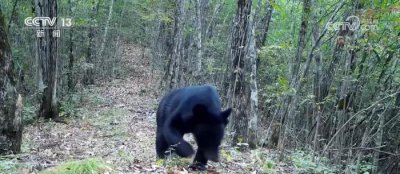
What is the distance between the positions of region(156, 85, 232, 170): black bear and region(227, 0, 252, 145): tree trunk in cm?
241

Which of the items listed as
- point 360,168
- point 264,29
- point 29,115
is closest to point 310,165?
point 360,168

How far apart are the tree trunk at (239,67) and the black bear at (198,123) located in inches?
95.1

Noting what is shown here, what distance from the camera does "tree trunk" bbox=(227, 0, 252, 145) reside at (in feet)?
Result: 25.6

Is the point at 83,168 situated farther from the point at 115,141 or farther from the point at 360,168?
the point at 360,168

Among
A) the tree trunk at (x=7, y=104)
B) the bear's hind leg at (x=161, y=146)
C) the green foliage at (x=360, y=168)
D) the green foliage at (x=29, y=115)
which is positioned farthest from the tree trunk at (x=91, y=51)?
the bear's hind leg at (x=161, y=146)

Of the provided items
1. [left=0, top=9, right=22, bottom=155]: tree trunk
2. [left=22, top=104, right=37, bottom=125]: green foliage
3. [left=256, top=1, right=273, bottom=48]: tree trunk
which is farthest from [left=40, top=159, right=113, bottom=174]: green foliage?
[left=256, top=1, right=273, bottom=48]: tree trunk

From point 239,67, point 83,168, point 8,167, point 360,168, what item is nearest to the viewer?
point 83,168

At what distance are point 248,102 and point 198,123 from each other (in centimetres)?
491

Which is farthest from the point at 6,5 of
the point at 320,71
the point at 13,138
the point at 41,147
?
the point at 320,71

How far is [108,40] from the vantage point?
2531cm

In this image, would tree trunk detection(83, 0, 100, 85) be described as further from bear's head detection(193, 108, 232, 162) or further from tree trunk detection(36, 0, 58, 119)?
bear's head detection(193, 108, 232, 162)

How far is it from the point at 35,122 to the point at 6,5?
583 cm

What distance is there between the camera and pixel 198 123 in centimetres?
491

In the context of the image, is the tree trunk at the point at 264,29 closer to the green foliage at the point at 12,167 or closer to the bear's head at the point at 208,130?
the bear's head at the point at 208,130
